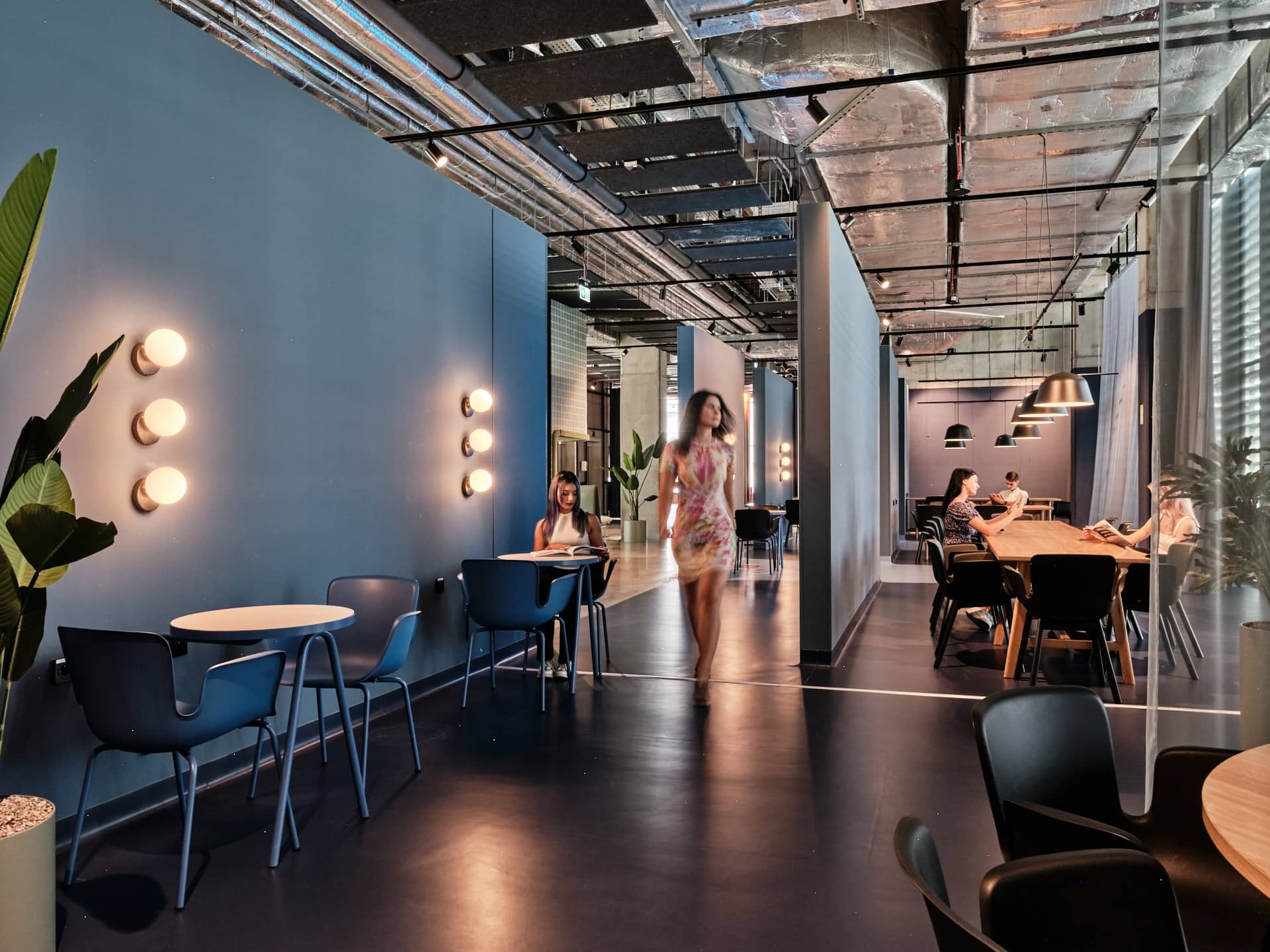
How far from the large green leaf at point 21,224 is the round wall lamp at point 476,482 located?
3535mm

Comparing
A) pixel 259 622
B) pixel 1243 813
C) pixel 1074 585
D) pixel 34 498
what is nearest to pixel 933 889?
pixel 1243 813

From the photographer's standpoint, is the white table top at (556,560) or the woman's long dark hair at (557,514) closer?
the white table top at (556,560)

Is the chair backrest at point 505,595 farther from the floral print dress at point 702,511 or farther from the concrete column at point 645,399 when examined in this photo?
the concrete column at point 645,399

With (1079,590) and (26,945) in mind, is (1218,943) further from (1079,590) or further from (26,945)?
(1079,590)

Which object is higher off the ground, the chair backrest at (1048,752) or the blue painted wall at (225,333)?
the blue painted wall at (225,333)

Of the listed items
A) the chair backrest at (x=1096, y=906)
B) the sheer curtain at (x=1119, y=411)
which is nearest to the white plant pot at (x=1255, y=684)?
the chair backrest at (x=1096, y=906)

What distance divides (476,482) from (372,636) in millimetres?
1736

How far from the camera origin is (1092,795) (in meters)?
2.00

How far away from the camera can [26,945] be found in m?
2.07

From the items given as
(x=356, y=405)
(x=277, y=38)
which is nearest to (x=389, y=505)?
(x=356, y=405)

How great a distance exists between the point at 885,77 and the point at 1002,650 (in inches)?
158

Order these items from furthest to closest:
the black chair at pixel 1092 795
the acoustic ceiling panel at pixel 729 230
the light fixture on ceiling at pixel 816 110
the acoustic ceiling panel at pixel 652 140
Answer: the acoustic ceiling panel at pixel 729 230, the acoustic ceiling panel at pixel 652 140, the light fixture on ceiling at pixel 816 110, the black chair at pixel 1092 795

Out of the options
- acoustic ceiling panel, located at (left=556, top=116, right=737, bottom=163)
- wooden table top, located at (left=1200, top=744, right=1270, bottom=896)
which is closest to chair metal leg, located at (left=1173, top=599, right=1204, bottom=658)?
wooden table top, located at (left=1200, top=744, right=1270, bottom=896)

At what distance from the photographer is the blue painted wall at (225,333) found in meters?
3.08
